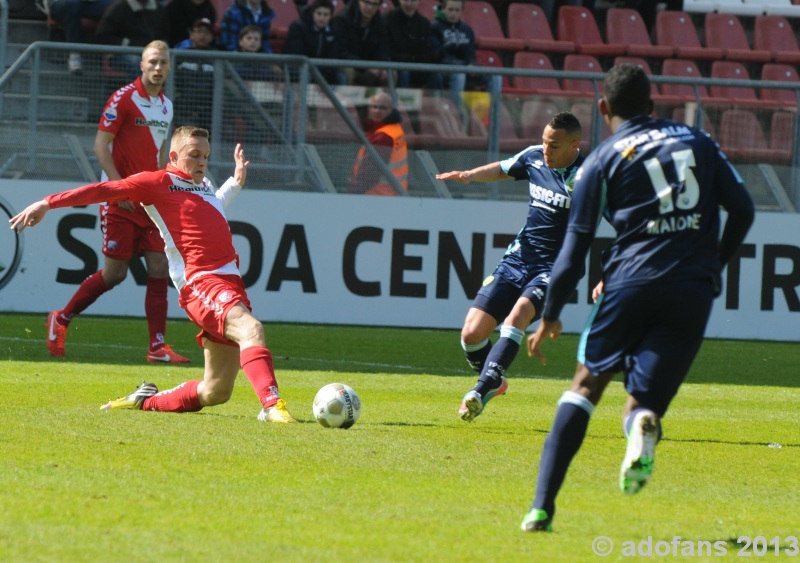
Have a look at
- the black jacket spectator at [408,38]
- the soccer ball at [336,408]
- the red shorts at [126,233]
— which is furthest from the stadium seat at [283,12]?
the soccer ball at [336,408]

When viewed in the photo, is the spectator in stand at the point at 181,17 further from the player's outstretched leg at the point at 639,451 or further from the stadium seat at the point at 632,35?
the player's outstretched leg at the point at 639,451

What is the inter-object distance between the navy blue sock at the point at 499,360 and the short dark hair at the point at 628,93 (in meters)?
3.46

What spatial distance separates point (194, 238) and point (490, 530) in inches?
143

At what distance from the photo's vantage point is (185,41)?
16.6 m

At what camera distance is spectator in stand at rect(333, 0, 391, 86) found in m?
17.5

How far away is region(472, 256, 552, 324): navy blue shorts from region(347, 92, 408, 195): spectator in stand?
664 centimetres

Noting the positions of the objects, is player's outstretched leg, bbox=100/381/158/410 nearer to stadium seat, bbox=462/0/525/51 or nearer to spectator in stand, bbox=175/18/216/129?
spectator in stand, bbox=175/18/216/129

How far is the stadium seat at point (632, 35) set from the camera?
2189cm

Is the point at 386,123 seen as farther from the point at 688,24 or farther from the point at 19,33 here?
the point at 688,24

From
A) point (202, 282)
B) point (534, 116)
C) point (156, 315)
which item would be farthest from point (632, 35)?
point (202, 282)

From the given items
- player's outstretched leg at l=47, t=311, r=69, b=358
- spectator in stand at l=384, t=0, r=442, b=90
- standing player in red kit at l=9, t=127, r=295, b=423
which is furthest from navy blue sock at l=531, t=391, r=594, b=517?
spectator in stand at l=384, t=0, r=442, b=90

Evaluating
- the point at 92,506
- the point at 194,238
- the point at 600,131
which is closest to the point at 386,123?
the point at 600,131

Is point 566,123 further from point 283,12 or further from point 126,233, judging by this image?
point 283,12

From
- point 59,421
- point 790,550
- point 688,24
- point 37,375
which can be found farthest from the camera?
point 688,24
